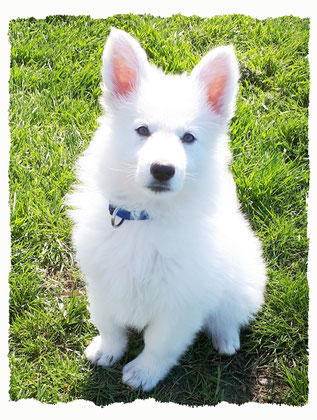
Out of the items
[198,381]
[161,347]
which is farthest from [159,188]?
[198,381]

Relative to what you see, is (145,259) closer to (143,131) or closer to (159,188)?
(159,188)

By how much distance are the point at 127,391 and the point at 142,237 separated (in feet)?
3.10

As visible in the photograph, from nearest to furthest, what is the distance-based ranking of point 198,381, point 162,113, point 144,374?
point 162,113 < point 144,374 < point 198,381

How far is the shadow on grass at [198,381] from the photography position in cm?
265

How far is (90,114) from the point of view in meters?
3.84

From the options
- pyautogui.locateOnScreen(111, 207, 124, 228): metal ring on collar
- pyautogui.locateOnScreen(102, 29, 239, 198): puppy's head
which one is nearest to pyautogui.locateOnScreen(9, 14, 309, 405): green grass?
pyautogui.locateOnScreen(111, 207, 124, 228): metal ring on collar

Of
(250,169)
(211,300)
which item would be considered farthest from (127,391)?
(250,169)

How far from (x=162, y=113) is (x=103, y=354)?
56.1 inches

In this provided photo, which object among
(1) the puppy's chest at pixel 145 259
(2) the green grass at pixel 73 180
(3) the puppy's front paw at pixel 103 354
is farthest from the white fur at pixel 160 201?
(2) the green grass at pixel 73 180

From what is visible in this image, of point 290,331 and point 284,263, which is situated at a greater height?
point 284,263

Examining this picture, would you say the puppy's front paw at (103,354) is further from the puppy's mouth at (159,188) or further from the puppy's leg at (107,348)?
the puppy's mouth at (159,188)

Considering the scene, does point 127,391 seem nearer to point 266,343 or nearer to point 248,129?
point 266,343

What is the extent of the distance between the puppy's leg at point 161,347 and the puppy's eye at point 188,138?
0.80 m

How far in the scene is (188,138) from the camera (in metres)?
2.12
